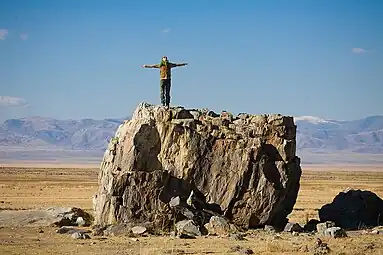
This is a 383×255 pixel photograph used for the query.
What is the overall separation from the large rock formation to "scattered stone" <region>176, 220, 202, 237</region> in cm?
86

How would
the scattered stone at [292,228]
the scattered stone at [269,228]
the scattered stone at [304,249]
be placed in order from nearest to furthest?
1. the scattered stone at [304,249]
2. the scattered stone at [269,228]
3. the scattered stone at [292,228]

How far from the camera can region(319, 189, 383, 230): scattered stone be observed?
3250 centimetres

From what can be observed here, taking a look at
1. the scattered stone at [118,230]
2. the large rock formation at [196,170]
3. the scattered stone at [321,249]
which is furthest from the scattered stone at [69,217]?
the scattered stone at [321,249]

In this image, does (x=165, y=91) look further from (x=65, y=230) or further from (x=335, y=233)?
(x=335, y=233)

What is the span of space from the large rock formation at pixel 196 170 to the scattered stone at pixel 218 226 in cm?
118

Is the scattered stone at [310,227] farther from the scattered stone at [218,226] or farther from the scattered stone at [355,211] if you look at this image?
the scattered stone at [218,226]

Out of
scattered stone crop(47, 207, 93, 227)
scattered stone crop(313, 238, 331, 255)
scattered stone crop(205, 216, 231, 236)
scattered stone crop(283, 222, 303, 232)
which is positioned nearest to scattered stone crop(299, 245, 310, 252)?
scattered stone crop(313, 238, 331, 255)

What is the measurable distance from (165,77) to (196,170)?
4.98 m

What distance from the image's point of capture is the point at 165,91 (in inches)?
1271

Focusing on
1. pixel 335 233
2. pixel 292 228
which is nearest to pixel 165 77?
pixel 292 228

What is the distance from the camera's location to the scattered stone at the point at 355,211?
3250 cm

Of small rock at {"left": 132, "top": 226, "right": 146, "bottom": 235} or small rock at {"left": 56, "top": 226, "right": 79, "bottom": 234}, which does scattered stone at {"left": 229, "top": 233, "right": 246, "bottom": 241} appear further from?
small rock at {"left": 56, "top": 226, "right": 79, "bottom": 234}

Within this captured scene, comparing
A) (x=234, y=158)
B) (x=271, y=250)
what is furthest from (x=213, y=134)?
(x=271, y=250)

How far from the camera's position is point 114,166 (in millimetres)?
29750
